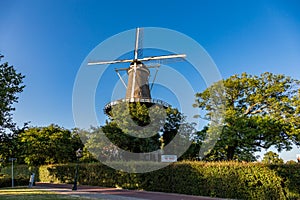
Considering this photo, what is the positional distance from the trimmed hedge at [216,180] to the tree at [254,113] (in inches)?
263

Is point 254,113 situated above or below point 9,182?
above

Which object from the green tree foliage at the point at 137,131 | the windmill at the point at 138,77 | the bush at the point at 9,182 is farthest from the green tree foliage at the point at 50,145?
the green tree foliage at the point at 137,131

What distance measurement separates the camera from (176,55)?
25344 mm

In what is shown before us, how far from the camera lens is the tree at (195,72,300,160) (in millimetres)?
20047

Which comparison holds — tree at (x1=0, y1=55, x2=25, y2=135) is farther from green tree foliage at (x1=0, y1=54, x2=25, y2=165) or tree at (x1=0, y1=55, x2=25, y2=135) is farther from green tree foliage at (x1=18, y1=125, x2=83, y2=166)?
green tree foliage at (x1=18, y1=125, x2=83, y2=166)

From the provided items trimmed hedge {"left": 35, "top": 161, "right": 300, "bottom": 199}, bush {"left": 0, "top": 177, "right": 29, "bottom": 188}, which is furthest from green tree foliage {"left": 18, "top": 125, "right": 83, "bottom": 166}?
trimmed hedge {"left": 35, "top": 161, "right": 300, "bottom": 199}

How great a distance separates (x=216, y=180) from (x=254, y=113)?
11.4 m

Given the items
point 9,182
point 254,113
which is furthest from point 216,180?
point 9,182

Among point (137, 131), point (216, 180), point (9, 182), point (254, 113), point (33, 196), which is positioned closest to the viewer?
point (33, 196)

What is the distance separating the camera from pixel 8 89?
12.8 metres

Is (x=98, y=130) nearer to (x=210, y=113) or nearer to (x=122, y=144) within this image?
(x=122, y=144)

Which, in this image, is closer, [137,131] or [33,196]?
[33,196]

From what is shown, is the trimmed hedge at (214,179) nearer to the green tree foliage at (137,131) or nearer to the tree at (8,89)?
the green tree foliage at (137,131)

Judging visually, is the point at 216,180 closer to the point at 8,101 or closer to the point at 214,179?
the point at 214,179
